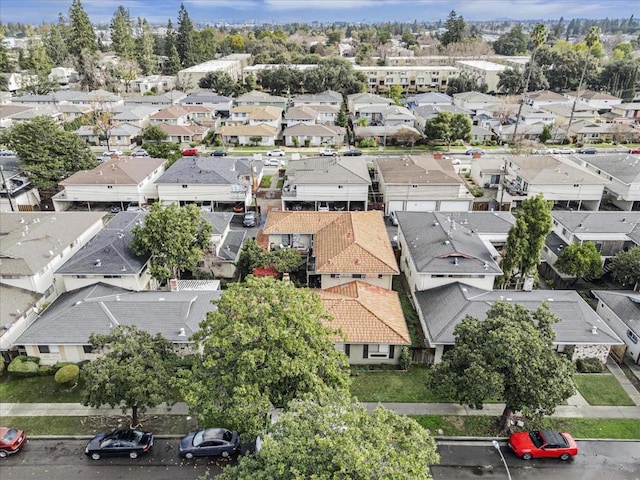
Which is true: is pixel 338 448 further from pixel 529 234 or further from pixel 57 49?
pixel 57 49

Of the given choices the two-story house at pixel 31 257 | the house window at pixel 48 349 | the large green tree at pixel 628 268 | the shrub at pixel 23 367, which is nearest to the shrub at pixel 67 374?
the house window at pixel 48 349

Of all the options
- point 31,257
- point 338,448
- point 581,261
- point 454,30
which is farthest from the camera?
point 454,30

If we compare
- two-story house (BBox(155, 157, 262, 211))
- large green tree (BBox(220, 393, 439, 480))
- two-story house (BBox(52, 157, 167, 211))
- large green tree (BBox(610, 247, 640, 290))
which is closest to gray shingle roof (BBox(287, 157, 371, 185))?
two-story house (BBox(155, 157, 262, 211))

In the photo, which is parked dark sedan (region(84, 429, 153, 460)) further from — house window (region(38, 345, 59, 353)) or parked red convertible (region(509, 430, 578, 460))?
parked red convertible (region(509, 430, 578, 460))

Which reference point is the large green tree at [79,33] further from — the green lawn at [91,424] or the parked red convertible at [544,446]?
the parked red convertible at [544,446]

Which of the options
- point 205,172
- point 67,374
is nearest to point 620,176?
point 205,172
